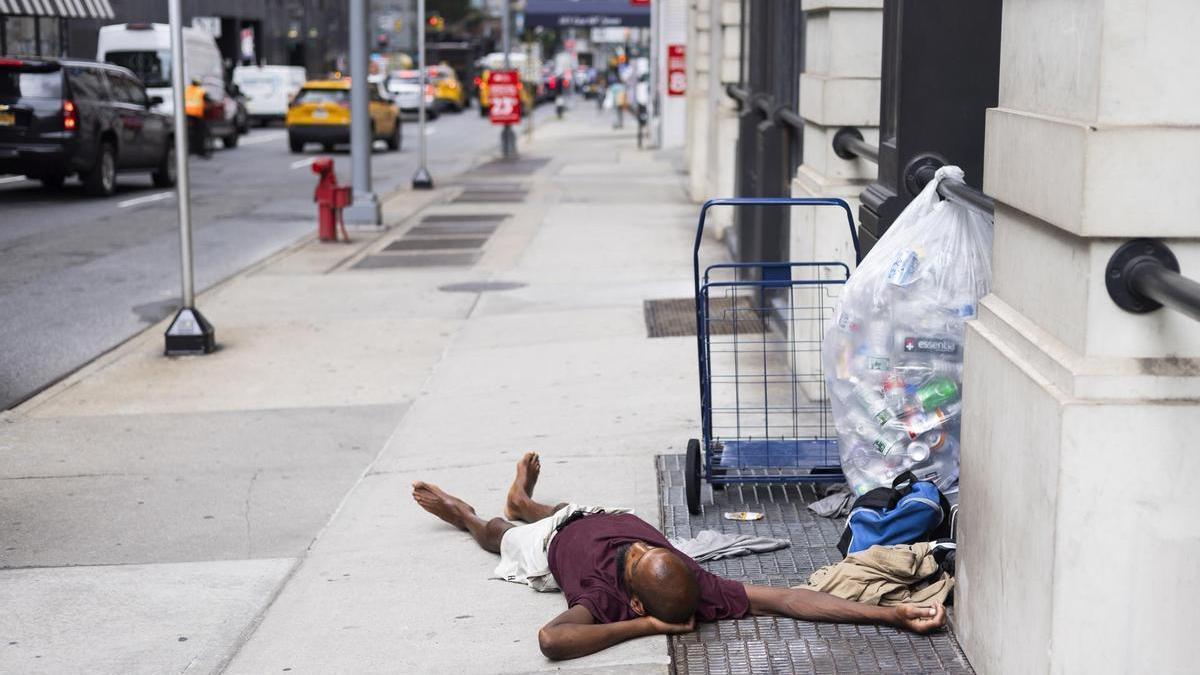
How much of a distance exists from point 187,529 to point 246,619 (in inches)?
48.8

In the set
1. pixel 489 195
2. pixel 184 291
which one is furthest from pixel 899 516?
pixel 489 195

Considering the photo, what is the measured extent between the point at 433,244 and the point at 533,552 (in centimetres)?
1157

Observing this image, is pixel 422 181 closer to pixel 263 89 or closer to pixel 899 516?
pixel 899 516

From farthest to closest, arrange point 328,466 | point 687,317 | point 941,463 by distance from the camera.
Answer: point 687,317, point 328,466, point 941,463

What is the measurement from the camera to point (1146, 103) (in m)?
3.31

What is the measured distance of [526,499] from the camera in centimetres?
586

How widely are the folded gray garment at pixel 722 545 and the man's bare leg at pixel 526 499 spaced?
0.59 meters

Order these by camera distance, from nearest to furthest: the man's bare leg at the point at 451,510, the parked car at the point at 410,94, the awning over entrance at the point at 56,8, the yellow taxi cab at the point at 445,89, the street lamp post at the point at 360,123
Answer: the man's bare leg at the point at 451,510
the street lamp post at the point at 360,123
the awning over entrance at the point at 56,8
the parked car at the point at 410,94
the yellow taxi cab at the point at 445,89

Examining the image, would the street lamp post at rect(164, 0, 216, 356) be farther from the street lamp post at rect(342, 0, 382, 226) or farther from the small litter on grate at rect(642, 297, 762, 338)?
the street lamp post at rect(342, 0, 382, 226)

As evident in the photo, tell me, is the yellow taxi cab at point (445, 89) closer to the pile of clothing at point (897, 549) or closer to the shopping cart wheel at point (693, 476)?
the shopping cart wheel at point (693, 476)

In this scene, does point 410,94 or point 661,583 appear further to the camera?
point 410,94

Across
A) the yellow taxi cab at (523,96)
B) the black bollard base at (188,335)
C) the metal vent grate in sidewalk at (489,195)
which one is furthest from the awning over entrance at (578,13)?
the black bollard base at (188,335)

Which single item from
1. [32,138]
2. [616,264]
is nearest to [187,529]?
[616,264]

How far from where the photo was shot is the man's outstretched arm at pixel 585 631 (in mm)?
4434
